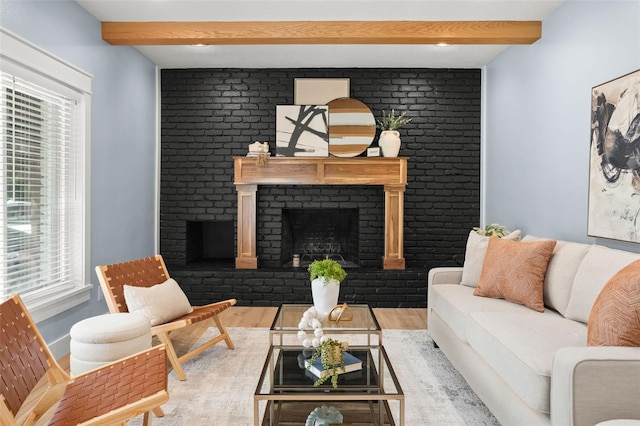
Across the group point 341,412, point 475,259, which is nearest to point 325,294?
point 341,412

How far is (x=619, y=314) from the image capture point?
1829mm

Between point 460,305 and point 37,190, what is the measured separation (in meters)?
3.00

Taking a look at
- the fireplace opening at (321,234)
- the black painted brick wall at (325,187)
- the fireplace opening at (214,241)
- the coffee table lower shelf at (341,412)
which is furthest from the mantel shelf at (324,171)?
the coffee table lower shelf at (341,412)

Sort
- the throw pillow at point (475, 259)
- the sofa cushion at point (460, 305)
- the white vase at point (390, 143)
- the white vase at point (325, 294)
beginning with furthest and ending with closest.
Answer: the white vase at point (390, 143), the throw pillow at point (475, 259), the white vase at point (325, 294), the sofa cushion at point (460, 305)

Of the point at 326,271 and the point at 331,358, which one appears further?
the point at 326,271

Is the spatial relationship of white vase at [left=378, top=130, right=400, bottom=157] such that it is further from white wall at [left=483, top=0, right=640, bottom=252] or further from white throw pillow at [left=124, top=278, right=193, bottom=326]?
white throw pillow at [left=124, top=278, right=193, bottom=326]

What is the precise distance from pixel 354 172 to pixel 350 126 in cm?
58

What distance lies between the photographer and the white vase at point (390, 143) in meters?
5.13

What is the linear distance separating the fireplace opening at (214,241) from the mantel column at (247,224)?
0.61 m

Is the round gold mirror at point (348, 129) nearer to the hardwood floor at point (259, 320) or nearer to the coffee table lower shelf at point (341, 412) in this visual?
the hardwood floor at point (259, 320)

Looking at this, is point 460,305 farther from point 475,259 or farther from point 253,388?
point 253,388

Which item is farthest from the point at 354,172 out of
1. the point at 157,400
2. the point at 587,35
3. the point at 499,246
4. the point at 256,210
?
the point at 157,400

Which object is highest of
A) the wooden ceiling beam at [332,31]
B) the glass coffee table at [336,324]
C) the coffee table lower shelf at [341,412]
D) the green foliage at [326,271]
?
the wooden ceiling beam at [332,31]

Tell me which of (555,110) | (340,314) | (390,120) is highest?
(390,120)
